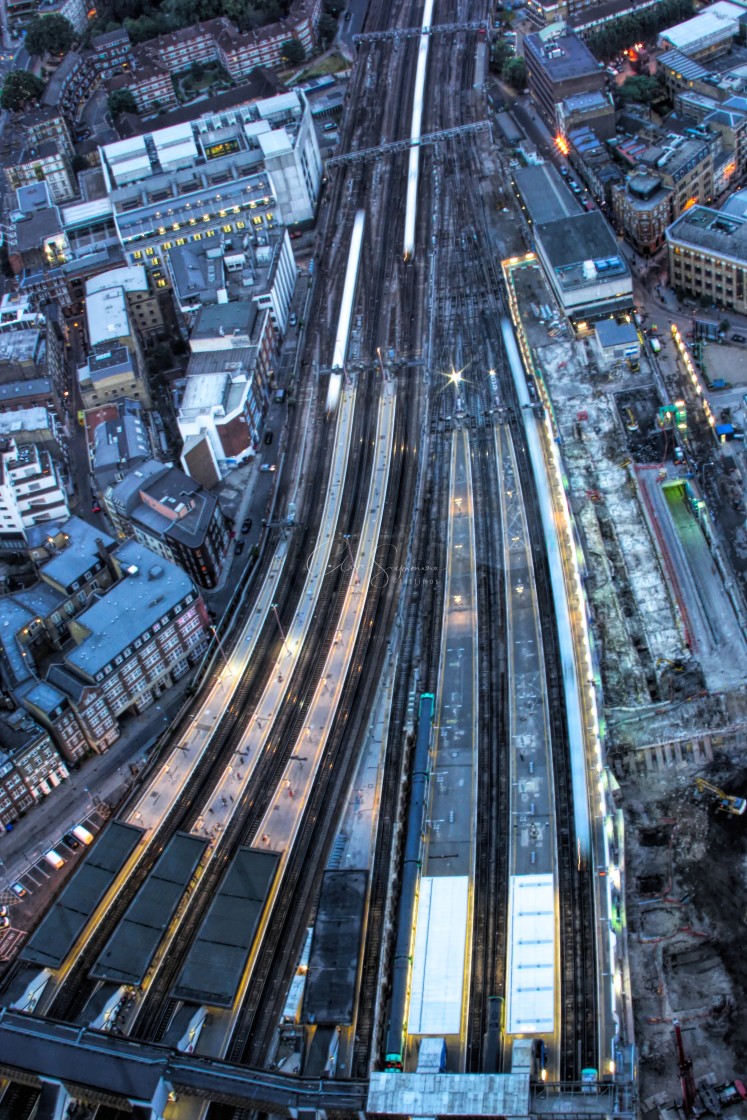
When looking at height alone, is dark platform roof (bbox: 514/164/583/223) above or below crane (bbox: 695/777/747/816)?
above

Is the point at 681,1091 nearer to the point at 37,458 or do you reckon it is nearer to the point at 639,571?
the point at 639,571

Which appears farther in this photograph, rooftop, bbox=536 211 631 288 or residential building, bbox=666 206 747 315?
rooftop, bbox=536 211 631 288

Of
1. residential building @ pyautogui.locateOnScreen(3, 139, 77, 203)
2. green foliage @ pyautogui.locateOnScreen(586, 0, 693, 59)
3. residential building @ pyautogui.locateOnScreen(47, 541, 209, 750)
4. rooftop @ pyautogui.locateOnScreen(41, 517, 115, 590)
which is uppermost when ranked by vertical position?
green foliage @ pyautogui.locateOnScreen(586, 0, 693, 59)

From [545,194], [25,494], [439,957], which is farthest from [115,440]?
[439,957]

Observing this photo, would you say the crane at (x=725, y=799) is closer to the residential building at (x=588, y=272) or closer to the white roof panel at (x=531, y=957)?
the white roof panel at (x=531, y=957)

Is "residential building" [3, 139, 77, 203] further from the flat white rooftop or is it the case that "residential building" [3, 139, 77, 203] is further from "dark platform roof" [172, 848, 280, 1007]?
the flat white rooftop

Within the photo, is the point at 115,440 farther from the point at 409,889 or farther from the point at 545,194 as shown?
the point at 409,889

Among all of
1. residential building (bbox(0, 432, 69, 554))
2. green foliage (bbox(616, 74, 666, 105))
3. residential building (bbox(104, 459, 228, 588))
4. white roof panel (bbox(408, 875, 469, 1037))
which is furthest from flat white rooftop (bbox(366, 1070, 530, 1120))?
green foliage (bbox(616, 74, 666, 105))

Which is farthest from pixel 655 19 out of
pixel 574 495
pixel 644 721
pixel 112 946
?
Result: pixel 112 946
